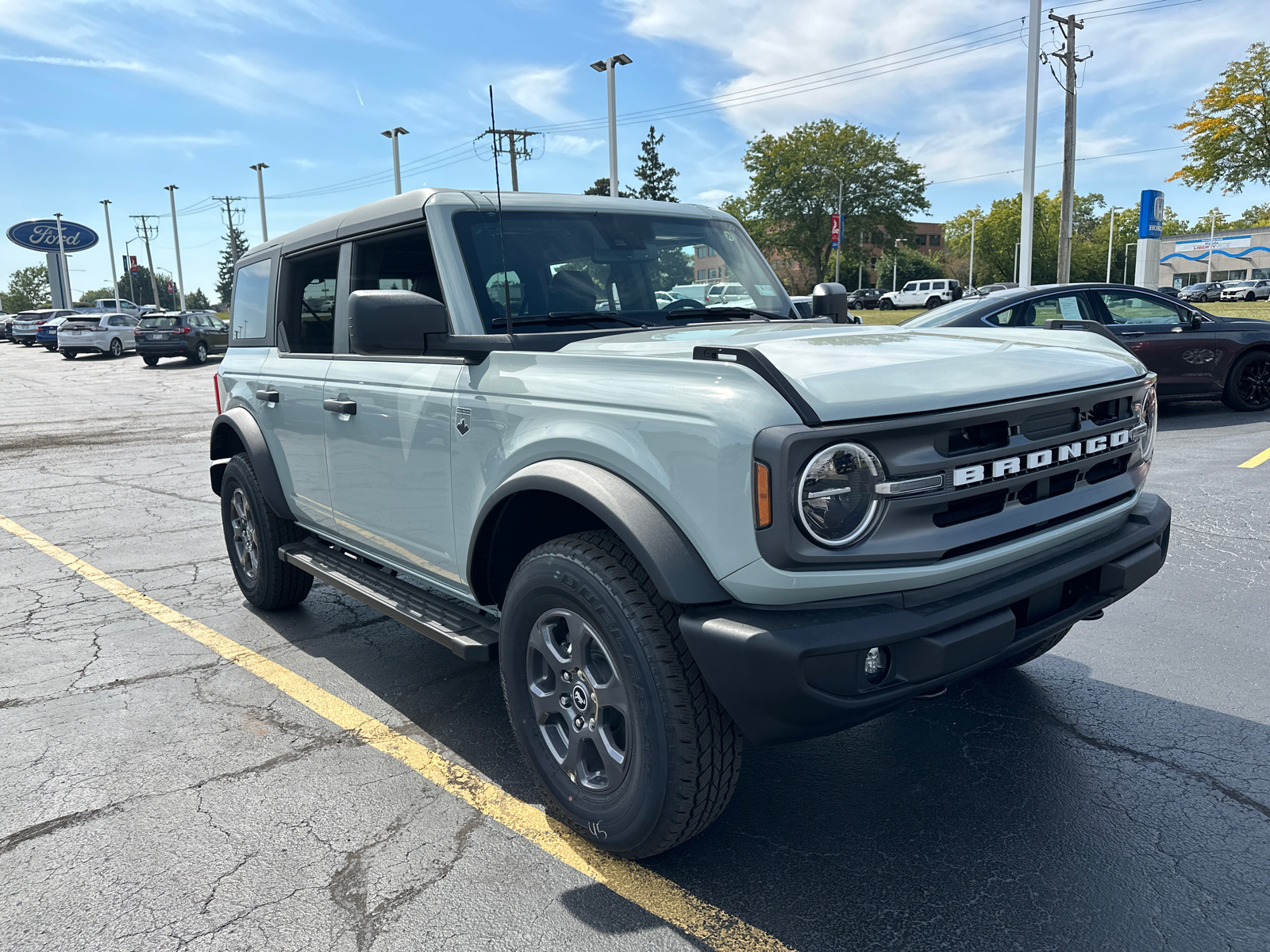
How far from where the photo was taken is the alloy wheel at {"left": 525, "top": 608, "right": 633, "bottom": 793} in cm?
256

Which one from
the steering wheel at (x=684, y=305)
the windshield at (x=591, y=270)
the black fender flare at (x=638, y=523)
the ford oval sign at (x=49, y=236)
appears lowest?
the black fender flare at (x=638, y=523)

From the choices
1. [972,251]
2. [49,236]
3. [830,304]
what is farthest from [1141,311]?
[972,251]

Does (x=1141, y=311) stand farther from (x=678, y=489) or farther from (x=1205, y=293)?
(x=1205, y=293)

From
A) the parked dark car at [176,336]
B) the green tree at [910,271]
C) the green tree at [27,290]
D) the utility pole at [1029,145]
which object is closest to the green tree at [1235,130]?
the utility pole at [1029,145]

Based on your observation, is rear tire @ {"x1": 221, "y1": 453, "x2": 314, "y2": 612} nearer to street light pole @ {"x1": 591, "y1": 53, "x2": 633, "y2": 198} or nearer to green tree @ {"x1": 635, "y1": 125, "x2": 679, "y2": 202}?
street light pole @ {"x1": 591, "y1": 53, "x2": 633, "y2": 198}

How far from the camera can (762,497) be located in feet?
6.95

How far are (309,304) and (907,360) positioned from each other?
3.16 metres

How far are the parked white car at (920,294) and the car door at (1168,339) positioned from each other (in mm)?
45893

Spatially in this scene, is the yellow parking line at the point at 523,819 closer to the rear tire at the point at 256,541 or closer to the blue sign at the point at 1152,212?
the rear tire at the point at 256,541

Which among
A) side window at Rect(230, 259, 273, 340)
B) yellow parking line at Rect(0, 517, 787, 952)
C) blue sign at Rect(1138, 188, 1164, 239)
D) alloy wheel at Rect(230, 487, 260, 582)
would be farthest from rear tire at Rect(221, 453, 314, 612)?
blue sign at Rect(1138, 188, 1164, 239)

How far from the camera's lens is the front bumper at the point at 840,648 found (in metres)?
2.09

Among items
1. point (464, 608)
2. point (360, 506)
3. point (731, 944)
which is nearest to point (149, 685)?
point (360, 506)

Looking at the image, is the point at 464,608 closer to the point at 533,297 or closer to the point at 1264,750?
the point at 533,297

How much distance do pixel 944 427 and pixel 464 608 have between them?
1.90 m
